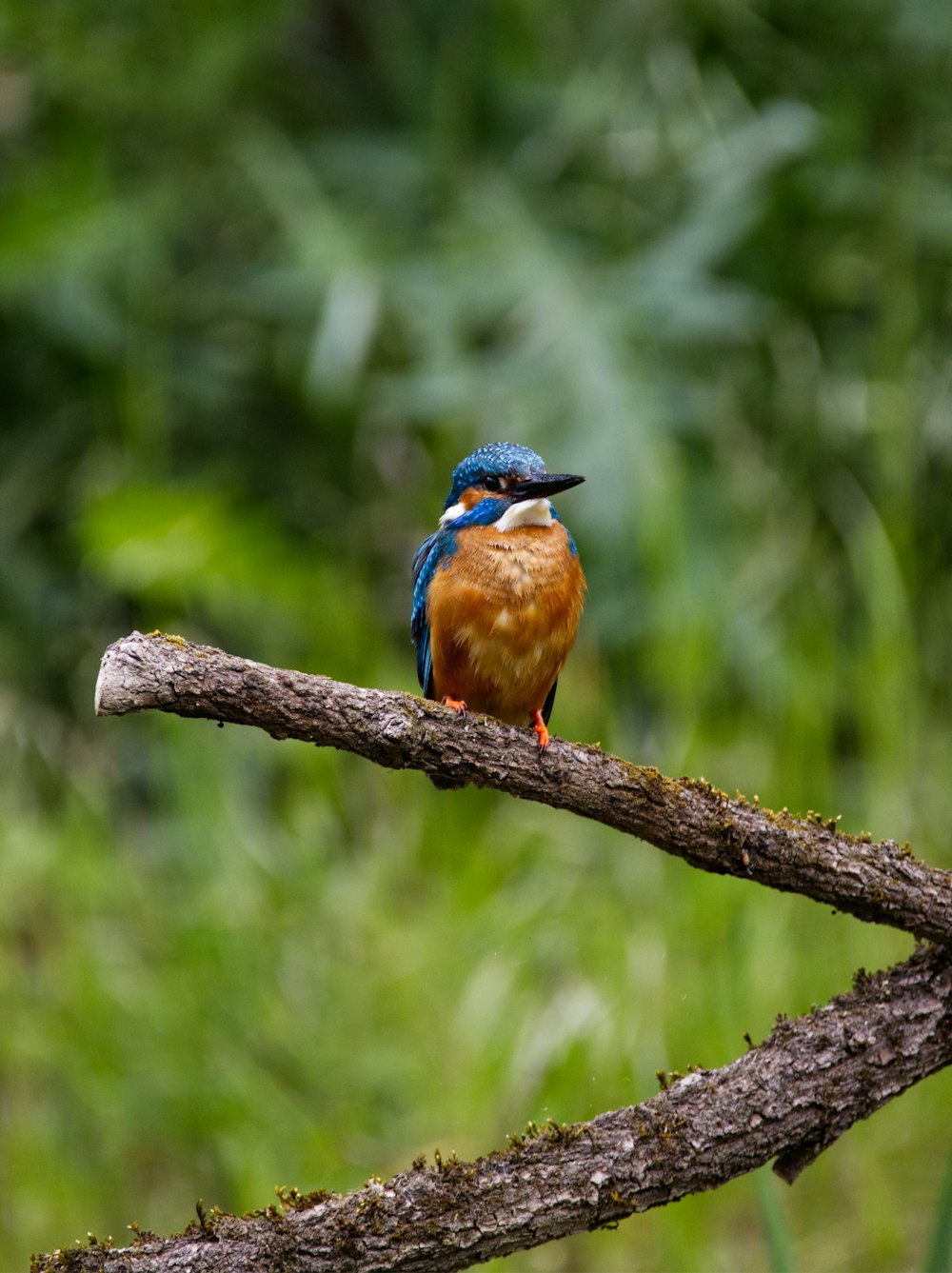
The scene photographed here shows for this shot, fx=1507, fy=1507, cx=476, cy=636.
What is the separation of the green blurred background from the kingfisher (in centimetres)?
96

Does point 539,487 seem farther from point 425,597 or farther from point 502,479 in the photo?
point 425,597

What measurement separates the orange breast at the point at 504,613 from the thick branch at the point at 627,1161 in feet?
2.79

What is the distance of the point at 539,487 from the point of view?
2.47 m

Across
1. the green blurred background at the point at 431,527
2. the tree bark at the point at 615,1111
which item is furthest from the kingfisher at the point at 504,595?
the green blurred background at the point at 431,527

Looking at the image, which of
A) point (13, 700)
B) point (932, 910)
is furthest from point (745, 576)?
point (932, 910)

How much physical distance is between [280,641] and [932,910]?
2.90 meters

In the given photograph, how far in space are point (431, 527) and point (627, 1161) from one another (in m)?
2.81

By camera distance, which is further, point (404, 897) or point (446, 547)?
point (404, 897)

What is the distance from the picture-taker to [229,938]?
3.33 meters

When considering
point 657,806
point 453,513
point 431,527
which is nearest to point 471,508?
point 453,513

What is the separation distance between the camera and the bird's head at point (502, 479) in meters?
2.50

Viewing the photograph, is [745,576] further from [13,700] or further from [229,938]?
[13,700]

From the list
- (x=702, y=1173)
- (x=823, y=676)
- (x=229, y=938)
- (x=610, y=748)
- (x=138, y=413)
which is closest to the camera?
(x=702, y=1173)

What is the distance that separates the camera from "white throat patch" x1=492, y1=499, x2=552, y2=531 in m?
2.48
